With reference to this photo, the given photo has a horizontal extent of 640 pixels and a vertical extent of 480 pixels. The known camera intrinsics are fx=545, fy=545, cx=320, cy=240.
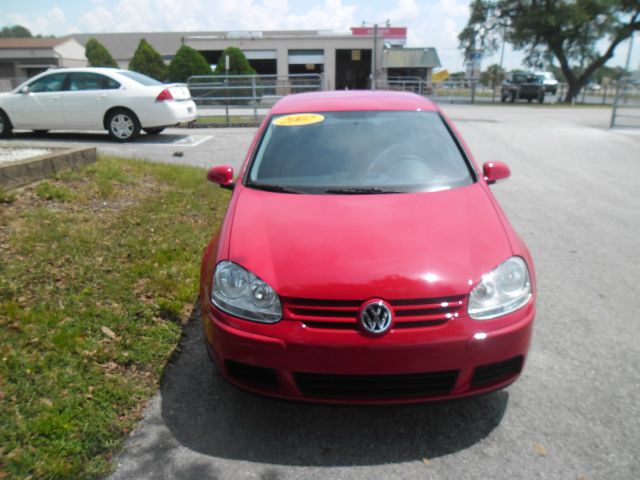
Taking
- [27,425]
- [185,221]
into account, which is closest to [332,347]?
[27,425]

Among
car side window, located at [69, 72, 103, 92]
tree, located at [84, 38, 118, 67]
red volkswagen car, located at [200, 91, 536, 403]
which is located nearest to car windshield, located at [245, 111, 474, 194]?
red volkswagen car, located at [200, 91, 536, 403]

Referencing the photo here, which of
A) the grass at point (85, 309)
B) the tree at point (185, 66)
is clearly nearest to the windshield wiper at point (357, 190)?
the grass at point (85, 309)

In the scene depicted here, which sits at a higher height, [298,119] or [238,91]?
[298,119]

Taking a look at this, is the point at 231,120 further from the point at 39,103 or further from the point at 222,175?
the point at 222,175

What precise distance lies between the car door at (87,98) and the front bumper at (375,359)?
36.7ft

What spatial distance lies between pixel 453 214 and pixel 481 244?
0.33 meters

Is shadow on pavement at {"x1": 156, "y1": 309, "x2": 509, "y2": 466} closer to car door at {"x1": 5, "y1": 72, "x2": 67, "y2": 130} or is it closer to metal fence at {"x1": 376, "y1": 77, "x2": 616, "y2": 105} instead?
car door at {"x1": 5, "y1": 72, "x2": 67, "y2": 130}

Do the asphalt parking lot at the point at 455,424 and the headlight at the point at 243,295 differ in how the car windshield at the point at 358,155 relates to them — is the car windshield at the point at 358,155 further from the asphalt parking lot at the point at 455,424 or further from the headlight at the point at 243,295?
the asphalt parking lot at the point at 455,424

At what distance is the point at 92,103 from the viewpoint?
40.5 ft

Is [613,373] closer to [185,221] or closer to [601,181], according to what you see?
[185,221]

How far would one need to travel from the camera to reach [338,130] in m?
3.94

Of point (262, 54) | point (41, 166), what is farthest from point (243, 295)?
point (262, 54)

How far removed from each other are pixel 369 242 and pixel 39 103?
40.1ft

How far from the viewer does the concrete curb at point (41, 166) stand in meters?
5.38
